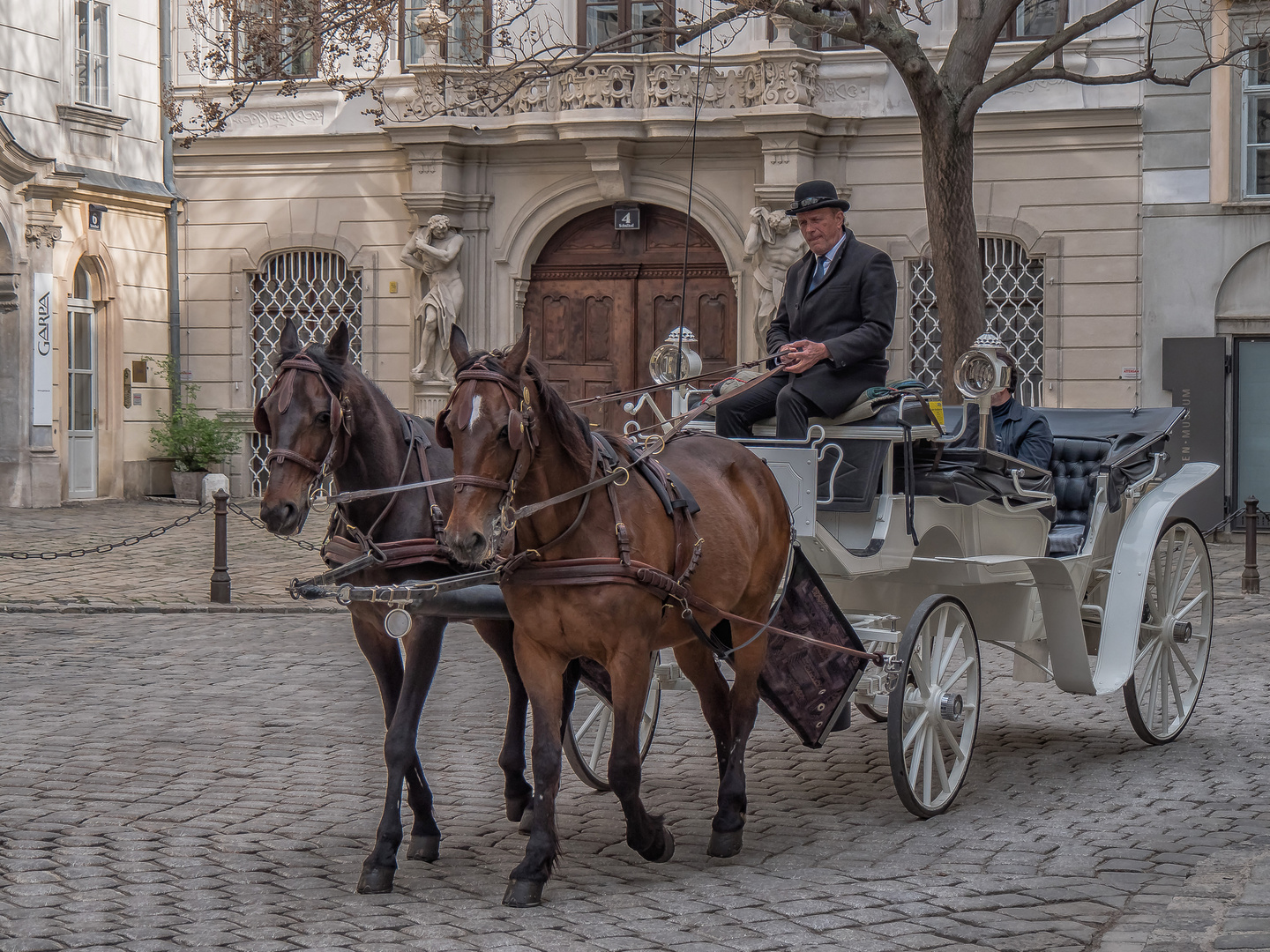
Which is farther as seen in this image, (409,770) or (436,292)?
(436,292)

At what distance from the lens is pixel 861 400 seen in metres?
6.69

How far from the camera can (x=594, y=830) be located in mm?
6188

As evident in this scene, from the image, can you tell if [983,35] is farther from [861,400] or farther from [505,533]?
[505,533]

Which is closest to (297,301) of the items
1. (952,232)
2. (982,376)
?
(952,232)

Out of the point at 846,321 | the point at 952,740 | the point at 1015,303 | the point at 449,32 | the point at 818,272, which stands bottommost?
the point at 952,740

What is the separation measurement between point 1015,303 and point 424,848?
53.2 ft

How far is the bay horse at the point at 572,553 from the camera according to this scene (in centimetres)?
496

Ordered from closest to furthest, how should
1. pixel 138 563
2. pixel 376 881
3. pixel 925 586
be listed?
1. pixel 376 881
2. pixel 925 586
3. pixel 138 563

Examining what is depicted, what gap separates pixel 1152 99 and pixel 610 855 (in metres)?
16.3

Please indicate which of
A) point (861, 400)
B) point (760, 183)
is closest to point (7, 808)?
point (861, 400)

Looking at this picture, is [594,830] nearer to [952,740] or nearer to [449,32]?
[952,740]

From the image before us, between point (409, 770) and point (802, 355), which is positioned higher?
point (802, 355)

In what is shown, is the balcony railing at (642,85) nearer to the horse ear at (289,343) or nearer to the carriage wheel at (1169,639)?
the carriage wheel at (1169,639)

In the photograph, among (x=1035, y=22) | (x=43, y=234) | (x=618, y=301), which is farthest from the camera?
(x=618, y=301)
